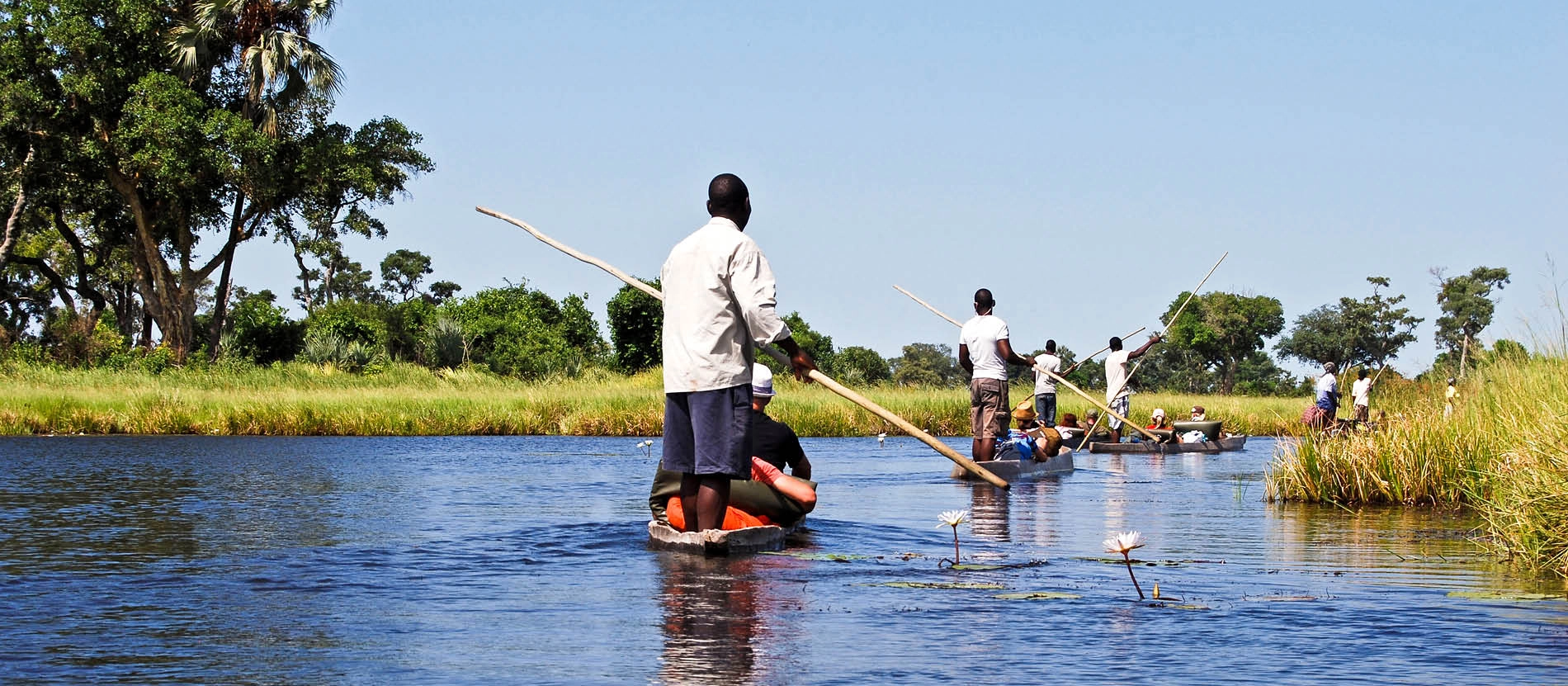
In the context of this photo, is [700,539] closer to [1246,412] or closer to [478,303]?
[1246,412]

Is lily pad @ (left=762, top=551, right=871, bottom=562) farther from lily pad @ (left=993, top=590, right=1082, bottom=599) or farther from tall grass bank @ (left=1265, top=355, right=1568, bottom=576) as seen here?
tall grass bank @ (left=1265, top=355, right=1568, bottom=576)

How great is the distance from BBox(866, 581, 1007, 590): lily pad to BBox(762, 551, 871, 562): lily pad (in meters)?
0.90

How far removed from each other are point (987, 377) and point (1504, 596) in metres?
8.55

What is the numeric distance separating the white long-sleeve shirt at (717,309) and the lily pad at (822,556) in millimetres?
1070

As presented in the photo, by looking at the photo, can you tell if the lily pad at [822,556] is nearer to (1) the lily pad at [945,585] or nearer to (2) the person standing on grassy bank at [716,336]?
(2) the person standing on grassy bank at [716,336]

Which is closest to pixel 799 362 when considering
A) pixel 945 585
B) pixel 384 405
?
pixel 945 585

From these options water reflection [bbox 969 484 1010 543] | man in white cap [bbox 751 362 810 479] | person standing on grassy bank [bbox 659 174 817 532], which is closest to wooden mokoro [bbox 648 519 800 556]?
person standing on grassy bank [bbox 659 174 817 532]

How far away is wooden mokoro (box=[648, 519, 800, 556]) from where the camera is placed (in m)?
7.60

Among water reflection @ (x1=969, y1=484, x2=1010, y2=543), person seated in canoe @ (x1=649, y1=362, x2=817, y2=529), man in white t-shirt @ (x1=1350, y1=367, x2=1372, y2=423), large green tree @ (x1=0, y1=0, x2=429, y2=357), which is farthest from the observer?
large green tree @ (x1=0, y1=0, x2=429, y2=357)

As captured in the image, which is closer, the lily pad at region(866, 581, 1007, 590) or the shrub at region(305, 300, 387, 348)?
the lily pad at region(866, 581, 1007, 590)

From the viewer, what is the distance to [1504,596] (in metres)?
6.31

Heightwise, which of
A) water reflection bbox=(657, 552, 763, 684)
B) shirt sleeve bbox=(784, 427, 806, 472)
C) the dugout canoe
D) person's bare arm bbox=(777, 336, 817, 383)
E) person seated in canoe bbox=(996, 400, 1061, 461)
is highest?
person's bare arm bbox=(777, 336, 817, 383)

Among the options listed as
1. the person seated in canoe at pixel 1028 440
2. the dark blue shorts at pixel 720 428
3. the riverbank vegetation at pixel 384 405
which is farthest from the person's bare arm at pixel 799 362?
the riverbank vegetation at pixel 384 405

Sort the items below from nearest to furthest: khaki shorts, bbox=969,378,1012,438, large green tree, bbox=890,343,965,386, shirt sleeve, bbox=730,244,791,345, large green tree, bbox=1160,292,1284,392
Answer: shirt sleeve, bbox=730,244,791,345 < khaki shorts, bbox=969,378,1012,438 < large green tree, bbox=1160,292,1284,392 < large green tree, bbox=890,343,965,386
